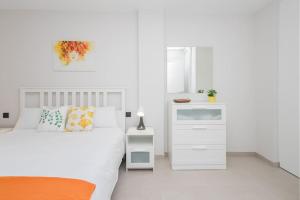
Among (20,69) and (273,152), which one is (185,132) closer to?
(273,152)

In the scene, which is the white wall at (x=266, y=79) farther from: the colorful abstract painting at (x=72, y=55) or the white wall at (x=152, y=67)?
the colorful abstract painting at (x=72, y=55)

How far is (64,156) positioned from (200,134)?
6.10 feet

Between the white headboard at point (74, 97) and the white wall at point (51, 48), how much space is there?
0.39 feet

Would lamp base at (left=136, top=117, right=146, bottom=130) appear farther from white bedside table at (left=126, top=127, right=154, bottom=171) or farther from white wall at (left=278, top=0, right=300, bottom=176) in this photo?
white wall at (left=278, top=0, right=300, bottom=176)

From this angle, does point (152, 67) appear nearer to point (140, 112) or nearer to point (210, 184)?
point (140, 112)

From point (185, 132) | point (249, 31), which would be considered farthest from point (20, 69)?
point (249, 31)

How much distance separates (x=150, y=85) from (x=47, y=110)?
156 centimetres

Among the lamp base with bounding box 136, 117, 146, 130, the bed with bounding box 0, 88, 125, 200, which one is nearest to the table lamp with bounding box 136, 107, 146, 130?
the lamp base with bounding box 136, 117, 146, 130

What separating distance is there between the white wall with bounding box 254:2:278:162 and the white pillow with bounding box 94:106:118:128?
227 centimetres

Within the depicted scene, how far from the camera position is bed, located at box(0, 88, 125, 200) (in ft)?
4.75

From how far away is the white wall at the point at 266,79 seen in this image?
3021mm

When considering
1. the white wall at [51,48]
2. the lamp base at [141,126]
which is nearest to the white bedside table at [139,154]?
the lamp base at [141,126]

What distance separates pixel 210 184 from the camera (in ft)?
8.15

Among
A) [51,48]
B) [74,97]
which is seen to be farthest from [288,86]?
[51,48]
